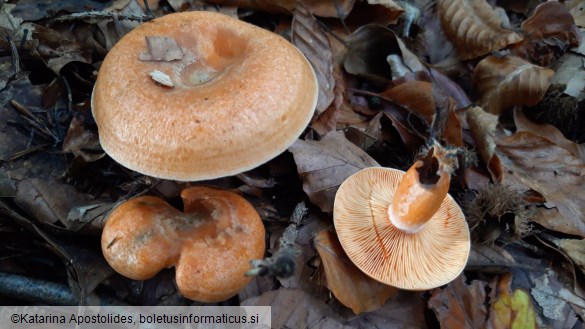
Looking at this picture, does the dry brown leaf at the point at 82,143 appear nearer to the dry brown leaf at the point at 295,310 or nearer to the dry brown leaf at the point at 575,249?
the dry brown leaf at the point at 295,310

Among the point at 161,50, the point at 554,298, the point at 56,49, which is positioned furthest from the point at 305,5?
the point at 554,298

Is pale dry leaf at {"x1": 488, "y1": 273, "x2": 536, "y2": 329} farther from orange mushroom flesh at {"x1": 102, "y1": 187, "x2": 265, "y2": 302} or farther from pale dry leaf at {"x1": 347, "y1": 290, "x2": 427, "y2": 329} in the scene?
orange mushroom flesh at {"x1": 102, "y1": 187, "x2": 265, "y2": 302}

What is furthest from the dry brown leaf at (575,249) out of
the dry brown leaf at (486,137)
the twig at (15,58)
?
the twig at (15,58)

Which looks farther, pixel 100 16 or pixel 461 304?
pixel 100 16

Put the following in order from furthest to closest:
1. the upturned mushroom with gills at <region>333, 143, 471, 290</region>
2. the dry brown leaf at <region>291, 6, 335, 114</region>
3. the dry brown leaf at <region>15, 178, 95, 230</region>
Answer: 1. the dry brown leaf at <region>291, 6, 335, 114</region>
2. the dry brown leaf at <region>15, 178, 95, 230</region>
3. the upturned mushroom with gills at <region>333, 143, 471, 290</region>

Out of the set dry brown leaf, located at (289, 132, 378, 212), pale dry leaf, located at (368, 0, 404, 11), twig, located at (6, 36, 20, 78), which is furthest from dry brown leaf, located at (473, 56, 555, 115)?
twig, located at (6, 36, 20, 78)

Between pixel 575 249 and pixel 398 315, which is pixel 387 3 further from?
pixel 398 315
